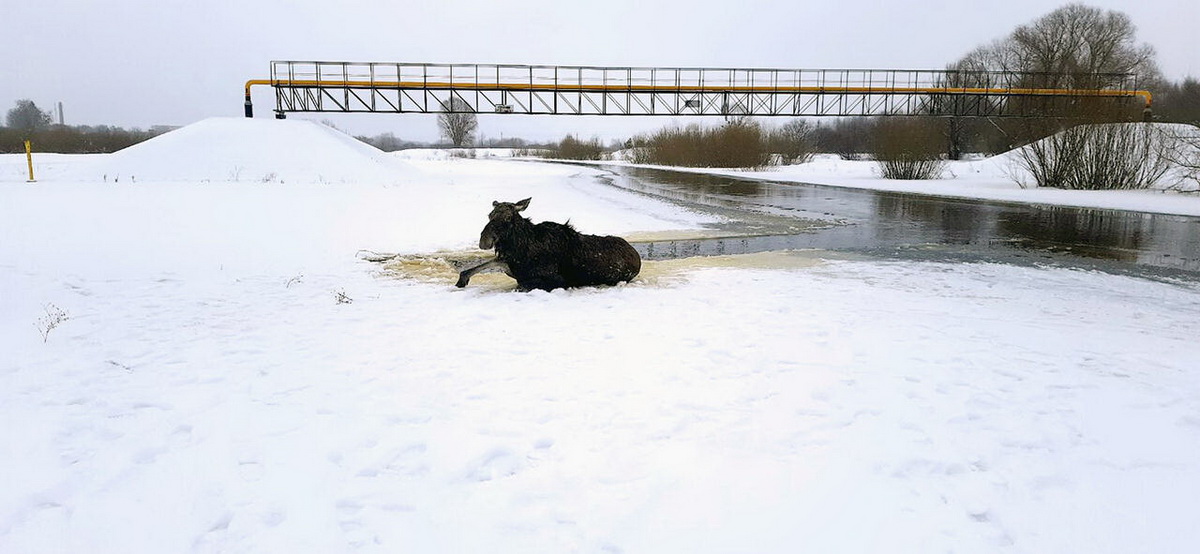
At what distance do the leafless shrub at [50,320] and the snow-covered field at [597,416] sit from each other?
0.27 feet

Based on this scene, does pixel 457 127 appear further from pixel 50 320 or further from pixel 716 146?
pixel 50 320

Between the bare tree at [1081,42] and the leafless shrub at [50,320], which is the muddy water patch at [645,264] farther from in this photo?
the bare tree at [1081,42]

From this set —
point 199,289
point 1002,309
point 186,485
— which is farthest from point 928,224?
point 186,485

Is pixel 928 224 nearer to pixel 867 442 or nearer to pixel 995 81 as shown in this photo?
pixel 867 442

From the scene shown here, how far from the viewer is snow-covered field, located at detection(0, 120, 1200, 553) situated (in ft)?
10.3

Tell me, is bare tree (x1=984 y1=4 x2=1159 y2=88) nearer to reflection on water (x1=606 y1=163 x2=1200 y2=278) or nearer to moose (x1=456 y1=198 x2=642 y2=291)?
reflection on water (x1=606 y1=163 x2=1200 y2=278)

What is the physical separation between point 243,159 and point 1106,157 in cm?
3441

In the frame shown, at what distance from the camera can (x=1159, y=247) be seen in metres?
12.5

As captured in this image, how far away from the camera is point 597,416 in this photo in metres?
4.29

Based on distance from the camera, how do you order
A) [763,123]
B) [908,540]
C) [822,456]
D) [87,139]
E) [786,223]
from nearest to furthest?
[908,540]
[822,456]
[786,223]
[87,139]
[763,123]

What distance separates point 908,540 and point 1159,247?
13.1 metres

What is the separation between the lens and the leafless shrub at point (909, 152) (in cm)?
3756

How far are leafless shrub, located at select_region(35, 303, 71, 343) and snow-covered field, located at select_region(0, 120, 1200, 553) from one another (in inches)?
3.2

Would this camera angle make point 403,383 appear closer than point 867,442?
No
